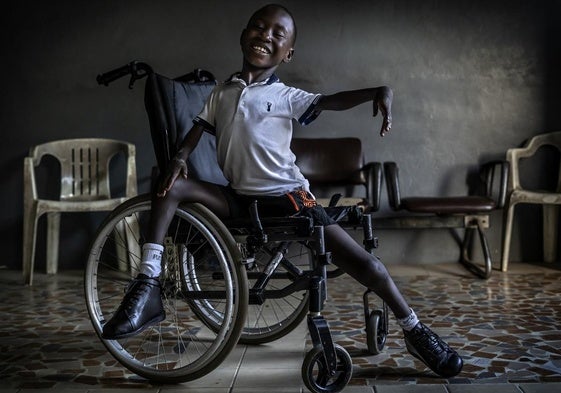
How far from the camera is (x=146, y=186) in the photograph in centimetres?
451

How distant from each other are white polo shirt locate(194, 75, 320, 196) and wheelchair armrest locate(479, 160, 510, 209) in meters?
2.38

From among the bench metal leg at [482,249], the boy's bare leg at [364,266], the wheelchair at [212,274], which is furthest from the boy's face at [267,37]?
the bench metal leg at [482,249]

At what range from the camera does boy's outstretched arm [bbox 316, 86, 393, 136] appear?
5.81ft

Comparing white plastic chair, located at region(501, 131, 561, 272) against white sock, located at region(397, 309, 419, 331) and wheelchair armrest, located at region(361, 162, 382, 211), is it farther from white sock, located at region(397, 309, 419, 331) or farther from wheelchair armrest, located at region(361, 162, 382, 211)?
white sock, located at region(397, 309, 419, 331)

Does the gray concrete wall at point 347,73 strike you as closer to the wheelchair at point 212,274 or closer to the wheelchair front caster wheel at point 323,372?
the wheelchair at point 212,274

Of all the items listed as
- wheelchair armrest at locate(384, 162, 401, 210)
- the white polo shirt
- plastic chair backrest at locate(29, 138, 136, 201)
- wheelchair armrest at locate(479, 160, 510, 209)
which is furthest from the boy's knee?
plastic chair backrest at locate(29, 138, 136, 201)

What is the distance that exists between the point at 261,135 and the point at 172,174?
30 cm

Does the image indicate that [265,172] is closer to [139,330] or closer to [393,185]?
[139,330]

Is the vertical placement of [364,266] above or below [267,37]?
below

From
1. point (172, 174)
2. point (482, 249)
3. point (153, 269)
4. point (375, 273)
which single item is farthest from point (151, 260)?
point (482, 249)

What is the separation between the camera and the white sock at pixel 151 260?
1871 mm

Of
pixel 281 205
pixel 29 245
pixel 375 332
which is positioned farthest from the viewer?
pixel 29 245

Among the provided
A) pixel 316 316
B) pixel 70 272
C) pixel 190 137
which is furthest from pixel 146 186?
pixel 316 316

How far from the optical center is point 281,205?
6.48 ft
